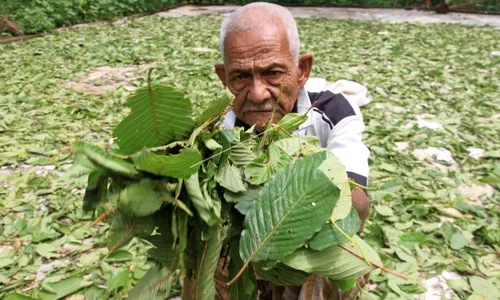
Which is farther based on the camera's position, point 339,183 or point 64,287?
point 64,287

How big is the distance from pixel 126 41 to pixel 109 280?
5.51 metres

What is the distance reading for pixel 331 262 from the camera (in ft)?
3.25

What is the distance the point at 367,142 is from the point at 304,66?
1.45 m

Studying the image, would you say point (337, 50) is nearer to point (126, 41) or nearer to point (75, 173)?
point (126, 41)

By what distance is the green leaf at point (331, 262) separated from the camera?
3.20 feet

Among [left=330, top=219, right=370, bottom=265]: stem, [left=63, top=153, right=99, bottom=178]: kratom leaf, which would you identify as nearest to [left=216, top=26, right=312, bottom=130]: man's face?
[left=330, top=219, right=370, bottom=265]: stem

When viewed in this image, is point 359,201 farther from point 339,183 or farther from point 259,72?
point 259,72

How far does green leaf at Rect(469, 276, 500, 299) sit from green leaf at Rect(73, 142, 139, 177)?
152cm

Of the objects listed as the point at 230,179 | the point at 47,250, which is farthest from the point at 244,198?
the point at 47,250

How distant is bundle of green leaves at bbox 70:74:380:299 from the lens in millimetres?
891

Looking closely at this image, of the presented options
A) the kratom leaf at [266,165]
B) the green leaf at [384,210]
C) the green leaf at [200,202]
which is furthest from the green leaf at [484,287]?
the green leaf at [200,202]

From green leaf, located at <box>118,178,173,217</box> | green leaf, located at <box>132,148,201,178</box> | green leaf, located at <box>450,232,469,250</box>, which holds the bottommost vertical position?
green leaf, located at <box>450,232,469,250</box>

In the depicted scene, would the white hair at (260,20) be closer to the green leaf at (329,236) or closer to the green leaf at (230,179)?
the green leaf at (230,179)

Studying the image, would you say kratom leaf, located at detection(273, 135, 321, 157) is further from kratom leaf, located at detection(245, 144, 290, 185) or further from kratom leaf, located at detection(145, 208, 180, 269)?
kratom leaf, located at detection(145, 208, 180, 269)
